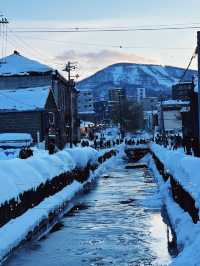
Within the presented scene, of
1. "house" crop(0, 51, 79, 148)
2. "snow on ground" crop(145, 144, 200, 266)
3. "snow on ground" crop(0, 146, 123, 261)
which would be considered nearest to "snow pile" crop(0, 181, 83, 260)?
"snow on ground" crop(0, 146, 123, 261)

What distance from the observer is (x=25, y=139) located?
58.4 meters

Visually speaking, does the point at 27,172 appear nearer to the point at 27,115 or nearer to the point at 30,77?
the point at 27,115

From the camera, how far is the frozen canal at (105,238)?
41.4ft

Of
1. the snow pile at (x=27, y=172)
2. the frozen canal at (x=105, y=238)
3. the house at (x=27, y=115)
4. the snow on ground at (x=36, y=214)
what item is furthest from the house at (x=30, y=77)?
the frozen canal at (x=105, y=238)

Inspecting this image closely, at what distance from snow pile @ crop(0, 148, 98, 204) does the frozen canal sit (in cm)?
147

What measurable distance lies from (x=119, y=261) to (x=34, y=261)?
5.76 ft

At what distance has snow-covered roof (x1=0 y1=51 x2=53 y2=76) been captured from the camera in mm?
73312

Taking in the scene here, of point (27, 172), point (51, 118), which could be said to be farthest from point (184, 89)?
point (27, 172)

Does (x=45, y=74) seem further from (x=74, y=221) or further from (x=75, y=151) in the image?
(x=74, y=221)

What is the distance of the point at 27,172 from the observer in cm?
1850

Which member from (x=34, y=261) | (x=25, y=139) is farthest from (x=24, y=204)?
(x=25, y=139)

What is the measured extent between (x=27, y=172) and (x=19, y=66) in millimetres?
58040

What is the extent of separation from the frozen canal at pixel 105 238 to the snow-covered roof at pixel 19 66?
166 feet

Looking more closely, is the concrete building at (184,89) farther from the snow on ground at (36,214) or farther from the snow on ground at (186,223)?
the snow on ground at (186,223)
